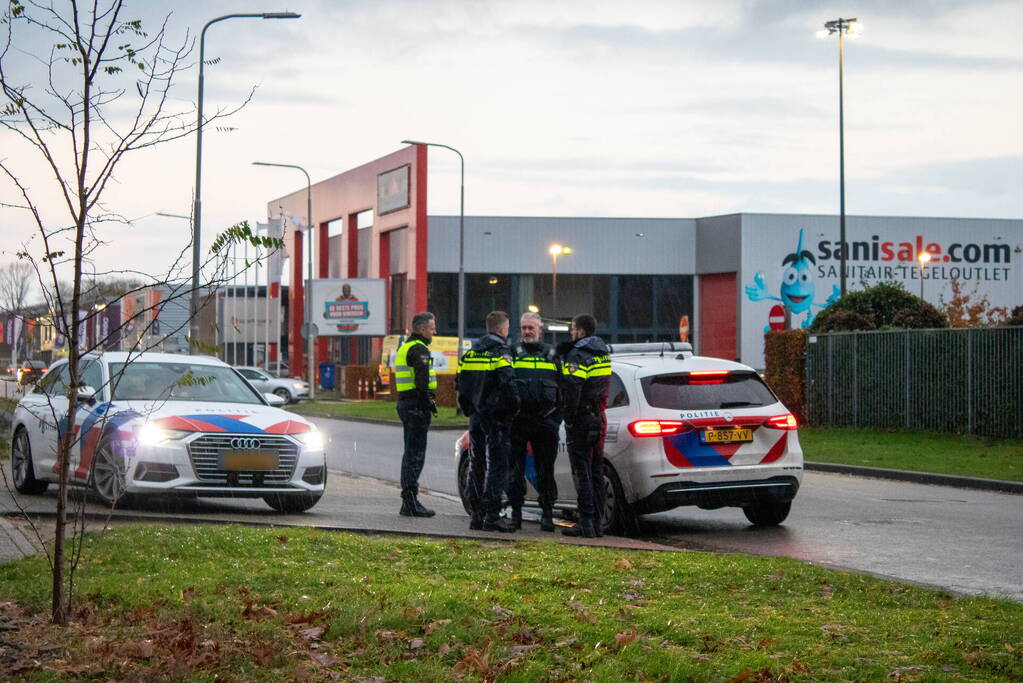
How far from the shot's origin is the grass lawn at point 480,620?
18.9 feet

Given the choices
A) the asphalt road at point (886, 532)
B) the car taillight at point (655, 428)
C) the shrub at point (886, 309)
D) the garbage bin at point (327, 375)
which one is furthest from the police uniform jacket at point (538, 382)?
the garbage bin at point (327, 375)

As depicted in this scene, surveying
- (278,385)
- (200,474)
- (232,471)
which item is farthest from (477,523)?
(278,385)

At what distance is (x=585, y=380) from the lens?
10984mm

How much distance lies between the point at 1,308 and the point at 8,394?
1.25m

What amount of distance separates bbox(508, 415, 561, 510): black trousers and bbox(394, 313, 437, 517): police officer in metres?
1.12

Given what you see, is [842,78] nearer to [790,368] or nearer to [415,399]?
[790,368]

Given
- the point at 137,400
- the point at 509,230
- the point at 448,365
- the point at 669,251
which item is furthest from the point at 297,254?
the point at 137,400

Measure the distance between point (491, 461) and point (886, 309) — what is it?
22.1 metres

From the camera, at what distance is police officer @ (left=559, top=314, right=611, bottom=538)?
11.0 metres

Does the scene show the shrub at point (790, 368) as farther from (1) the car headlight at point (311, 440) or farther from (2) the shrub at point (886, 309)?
(1) the car headlight at point (311, 440)

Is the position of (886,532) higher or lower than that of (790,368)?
lower

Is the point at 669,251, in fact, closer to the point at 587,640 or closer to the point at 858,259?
the point at 858,259

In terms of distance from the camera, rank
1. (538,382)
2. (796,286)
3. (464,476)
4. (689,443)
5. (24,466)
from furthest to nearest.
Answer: (796,286) → (24,466) → (464,476) → (689,443) → (538,382)

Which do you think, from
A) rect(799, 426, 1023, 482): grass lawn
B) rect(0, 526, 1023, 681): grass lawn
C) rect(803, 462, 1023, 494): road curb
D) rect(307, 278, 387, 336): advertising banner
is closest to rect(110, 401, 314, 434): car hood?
rect(0, 526, 1023, 681): grass lawn
